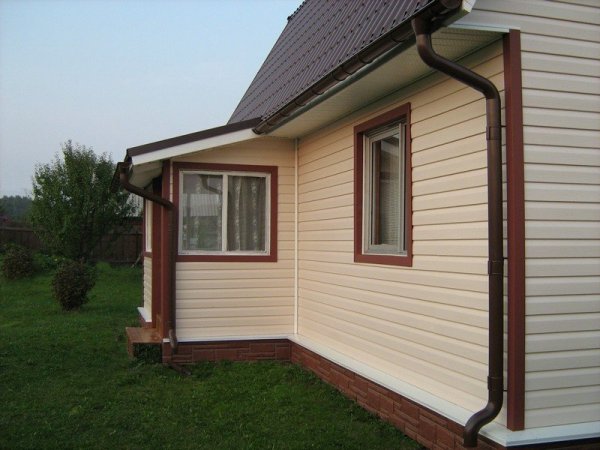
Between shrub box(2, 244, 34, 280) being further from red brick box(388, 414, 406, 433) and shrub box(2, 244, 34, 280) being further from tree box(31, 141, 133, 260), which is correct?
red brick box(388, 414, 406, 433)

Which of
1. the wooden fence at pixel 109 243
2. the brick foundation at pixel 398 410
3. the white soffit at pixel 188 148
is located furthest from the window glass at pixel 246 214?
the wooden fence at pixel 109 243

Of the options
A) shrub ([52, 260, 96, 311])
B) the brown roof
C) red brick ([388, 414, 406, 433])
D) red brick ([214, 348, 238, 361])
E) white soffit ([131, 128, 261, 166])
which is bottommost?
red brick ([388, 414, 406, 433])

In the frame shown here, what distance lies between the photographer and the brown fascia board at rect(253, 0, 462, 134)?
366cm

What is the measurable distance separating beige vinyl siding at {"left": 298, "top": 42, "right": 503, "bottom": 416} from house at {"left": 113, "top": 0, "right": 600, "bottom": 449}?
0.02 m

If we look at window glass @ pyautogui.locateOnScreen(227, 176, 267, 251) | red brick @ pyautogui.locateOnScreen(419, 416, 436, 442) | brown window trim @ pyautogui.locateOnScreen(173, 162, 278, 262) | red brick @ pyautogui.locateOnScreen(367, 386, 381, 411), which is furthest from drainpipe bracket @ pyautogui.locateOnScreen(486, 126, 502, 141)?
window glass @ pyautogui.locateOnScreen(227, 176, 267, 251)

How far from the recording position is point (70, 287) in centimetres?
1259

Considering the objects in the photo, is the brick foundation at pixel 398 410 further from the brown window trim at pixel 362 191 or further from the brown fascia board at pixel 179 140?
the brown fascia board at pixel 179 140

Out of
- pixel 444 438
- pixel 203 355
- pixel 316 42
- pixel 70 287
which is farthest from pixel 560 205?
pixel 70 287

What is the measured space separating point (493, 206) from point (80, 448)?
3641 mm

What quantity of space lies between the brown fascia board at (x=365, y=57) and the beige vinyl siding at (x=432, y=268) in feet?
1.85

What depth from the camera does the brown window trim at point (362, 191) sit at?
206 inches

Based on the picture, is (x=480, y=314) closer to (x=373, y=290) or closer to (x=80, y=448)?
(x=373, y=290)

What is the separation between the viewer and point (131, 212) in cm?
2055

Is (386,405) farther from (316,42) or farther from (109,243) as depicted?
(109,243)
